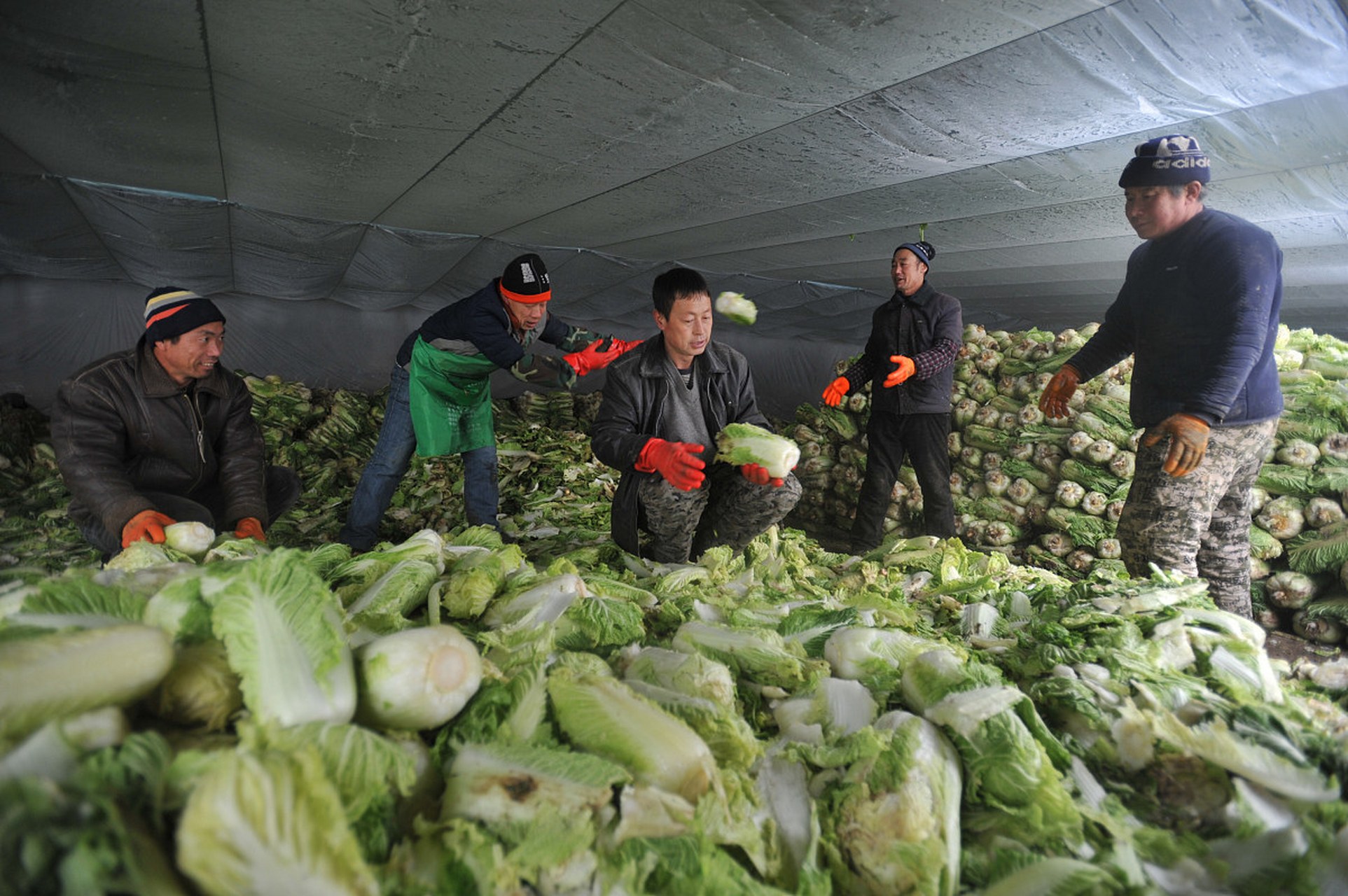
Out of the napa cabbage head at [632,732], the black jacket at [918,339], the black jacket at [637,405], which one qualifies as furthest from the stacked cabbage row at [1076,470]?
the napa cabbage head at [632,732]

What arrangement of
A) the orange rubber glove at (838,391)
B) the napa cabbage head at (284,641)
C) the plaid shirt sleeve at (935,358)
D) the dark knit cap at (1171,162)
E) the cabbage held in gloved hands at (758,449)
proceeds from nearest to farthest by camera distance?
the napa cabbage head at (284,641), the dark knit cap at (1171,162), the cabbage held in gloved hands at (758,449), the plaid shirt sleeve at (935,358), the orange rubber glove at (838,391)

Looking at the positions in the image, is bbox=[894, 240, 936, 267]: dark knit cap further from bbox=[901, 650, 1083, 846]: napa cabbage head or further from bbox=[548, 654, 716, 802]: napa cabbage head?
bbox=[548, 654, 716, 802]: napa cabbage head

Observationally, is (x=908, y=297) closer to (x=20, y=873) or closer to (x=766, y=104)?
(x=766, y=104)

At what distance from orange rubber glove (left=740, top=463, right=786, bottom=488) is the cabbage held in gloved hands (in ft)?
0.06

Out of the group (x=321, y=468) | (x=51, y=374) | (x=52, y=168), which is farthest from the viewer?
(x=51, y=374)

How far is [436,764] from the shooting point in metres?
1.31

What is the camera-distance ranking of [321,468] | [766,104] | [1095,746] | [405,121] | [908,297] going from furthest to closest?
1. [321,468]
2. [908,297]
3. [405,121]
4. [766,104]
5. [1095,746]

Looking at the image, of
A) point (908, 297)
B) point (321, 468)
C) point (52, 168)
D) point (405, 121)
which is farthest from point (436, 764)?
point (321, 468)

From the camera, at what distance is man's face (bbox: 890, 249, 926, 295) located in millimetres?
5457

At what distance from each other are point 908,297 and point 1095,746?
4785mm

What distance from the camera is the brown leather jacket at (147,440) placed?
3.45 m

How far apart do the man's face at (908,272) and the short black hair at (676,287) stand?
2.35 m

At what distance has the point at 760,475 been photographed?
4.00 metres

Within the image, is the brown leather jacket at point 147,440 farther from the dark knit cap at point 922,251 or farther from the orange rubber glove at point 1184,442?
the orange rubber glove at point 1184,442
